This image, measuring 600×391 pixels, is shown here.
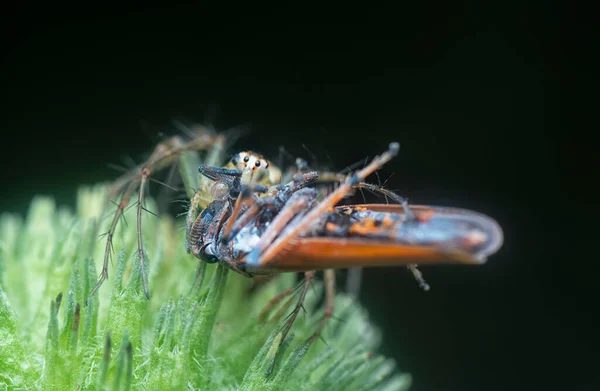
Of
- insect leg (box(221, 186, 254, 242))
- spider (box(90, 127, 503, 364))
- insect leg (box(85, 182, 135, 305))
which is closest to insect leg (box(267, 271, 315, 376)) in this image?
spider (box(90, 127, 503, 364))

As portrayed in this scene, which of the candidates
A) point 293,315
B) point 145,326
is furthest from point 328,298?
point 145,326

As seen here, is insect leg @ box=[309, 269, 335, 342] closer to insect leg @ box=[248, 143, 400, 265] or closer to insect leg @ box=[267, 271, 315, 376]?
insect leg @ box=[267, 271, 315, 376]

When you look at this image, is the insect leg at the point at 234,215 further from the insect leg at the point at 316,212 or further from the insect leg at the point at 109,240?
the insect leg at the point at 109,240

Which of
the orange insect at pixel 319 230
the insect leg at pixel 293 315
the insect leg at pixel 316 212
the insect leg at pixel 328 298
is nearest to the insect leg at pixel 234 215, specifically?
the orange insect at pixel 319 230

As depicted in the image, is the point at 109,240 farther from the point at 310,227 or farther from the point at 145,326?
the point at 310,227

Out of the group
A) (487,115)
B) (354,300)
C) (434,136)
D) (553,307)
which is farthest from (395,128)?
(354,300)

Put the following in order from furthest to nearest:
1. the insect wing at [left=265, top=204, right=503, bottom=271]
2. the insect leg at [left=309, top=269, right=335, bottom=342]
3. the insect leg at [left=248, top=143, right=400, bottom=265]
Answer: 1. the insect leg at [left=309, top=269, right=335, bottom=342]
2. the insect leg at [left=248, top=143, right=400, bottom=265]
3. the insect wing at [left=265, top=204, right=503, bottom=271]
